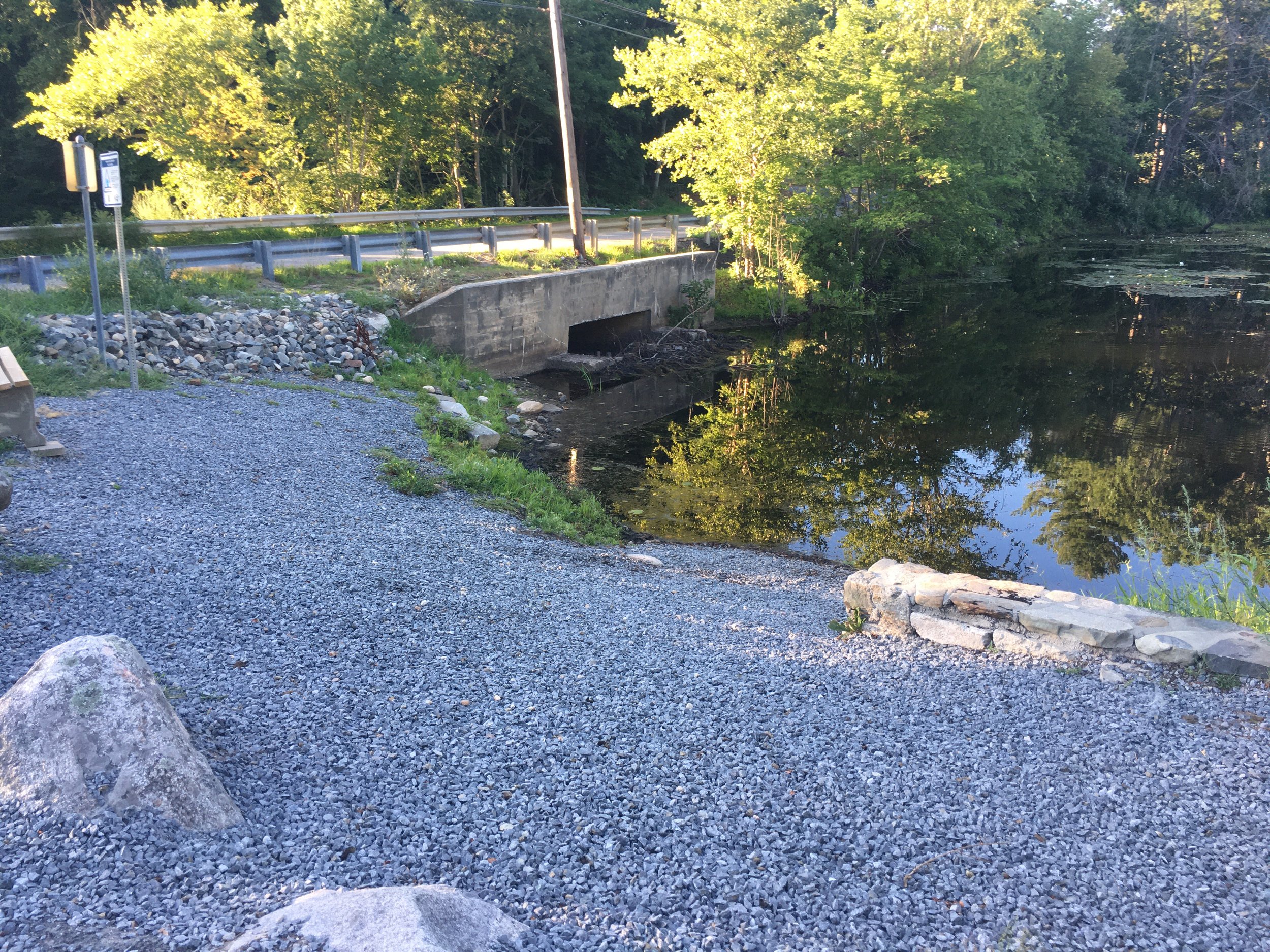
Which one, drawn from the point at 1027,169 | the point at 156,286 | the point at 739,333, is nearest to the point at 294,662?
the point at 156,286

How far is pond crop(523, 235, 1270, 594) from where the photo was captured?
39.2ft

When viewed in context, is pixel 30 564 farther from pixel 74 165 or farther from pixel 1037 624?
pixel 1037 624

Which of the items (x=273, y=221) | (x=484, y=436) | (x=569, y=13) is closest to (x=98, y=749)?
(x=484, y=436)

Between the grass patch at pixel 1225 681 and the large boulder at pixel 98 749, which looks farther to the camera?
the grass patch at pixel 1225 681

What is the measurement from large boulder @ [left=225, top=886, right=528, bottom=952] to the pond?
822 cm

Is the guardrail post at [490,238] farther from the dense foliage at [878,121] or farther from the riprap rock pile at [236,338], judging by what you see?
the dense foliage at [878,121]

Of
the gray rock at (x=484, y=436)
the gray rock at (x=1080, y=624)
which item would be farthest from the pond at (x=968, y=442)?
the gray rock at (x=1080, y=624)

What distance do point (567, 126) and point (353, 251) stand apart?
6104mm

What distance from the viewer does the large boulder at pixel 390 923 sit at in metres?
3.04

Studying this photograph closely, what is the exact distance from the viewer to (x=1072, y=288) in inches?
1297

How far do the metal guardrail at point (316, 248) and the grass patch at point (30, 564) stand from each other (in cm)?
953

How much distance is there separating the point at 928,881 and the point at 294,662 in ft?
12.3

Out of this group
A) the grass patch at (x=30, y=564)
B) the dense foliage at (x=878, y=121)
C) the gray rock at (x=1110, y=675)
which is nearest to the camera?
the gray rock at (x=1110, y=675)

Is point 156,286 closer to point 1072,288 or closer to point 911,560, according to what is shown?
point 911,560
